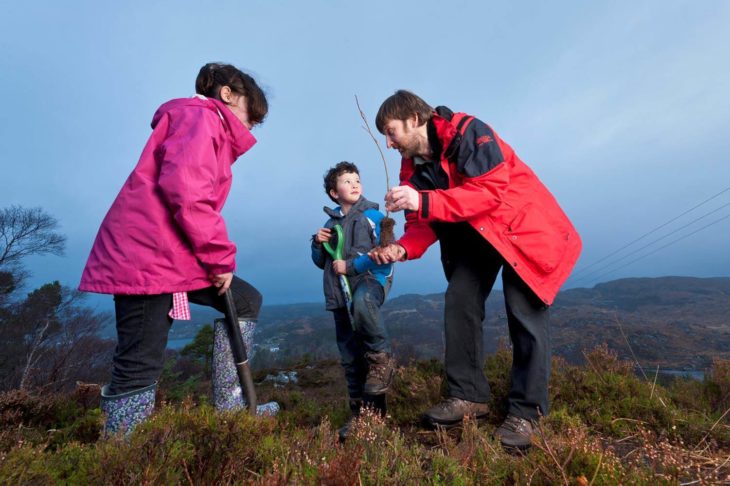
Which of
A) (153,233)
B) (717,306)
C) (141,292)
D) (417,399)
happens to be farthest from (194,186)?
(717,306)

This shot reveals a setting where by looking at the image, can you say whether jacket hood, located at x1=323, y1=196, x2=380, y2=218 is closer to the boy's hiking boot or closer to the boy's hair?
the boy's hair

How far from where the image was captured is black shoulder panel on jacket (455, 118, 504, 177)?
259cm

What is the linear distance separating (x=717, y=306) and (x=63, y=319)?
93.5m

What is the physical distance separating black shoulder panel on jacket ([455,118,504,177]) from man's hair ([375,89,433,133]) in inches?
16.3

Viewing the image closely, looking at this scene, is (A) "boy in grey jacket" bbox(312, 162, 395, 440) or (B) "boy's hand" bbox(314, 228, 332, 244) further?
(B) "boy's hand" bbox(314, 228, 332, 244)

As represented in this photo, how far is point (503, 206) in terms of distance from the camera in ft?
8.43

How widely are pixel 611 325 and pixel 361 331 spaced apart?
5145 cm

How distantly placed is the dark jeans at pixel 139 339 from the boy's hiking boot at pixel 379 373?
5.67ft

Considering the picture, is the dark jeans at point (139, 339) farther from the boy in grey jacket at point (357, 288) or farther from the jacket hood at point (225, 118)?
the boy in grey jacket at point (357, 288)

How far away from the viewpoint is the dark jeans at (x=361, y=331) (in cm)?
349

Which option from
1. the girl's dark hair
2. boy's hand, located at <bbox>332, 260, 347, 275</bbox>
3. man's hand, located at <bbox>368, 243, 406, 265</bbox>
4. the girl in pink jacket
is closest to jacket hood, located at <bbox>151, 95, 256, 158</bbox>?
the girl in pink jacket

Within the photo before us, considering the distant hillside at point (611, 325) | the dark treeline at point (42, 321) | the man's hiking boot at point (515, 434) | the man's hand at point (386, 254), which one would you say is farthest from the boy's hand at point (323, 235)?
the dark treeline at point (42, 321)

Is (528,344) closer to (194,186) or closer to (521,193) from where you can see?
(521,193)

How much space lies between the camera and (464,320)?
2904mm
